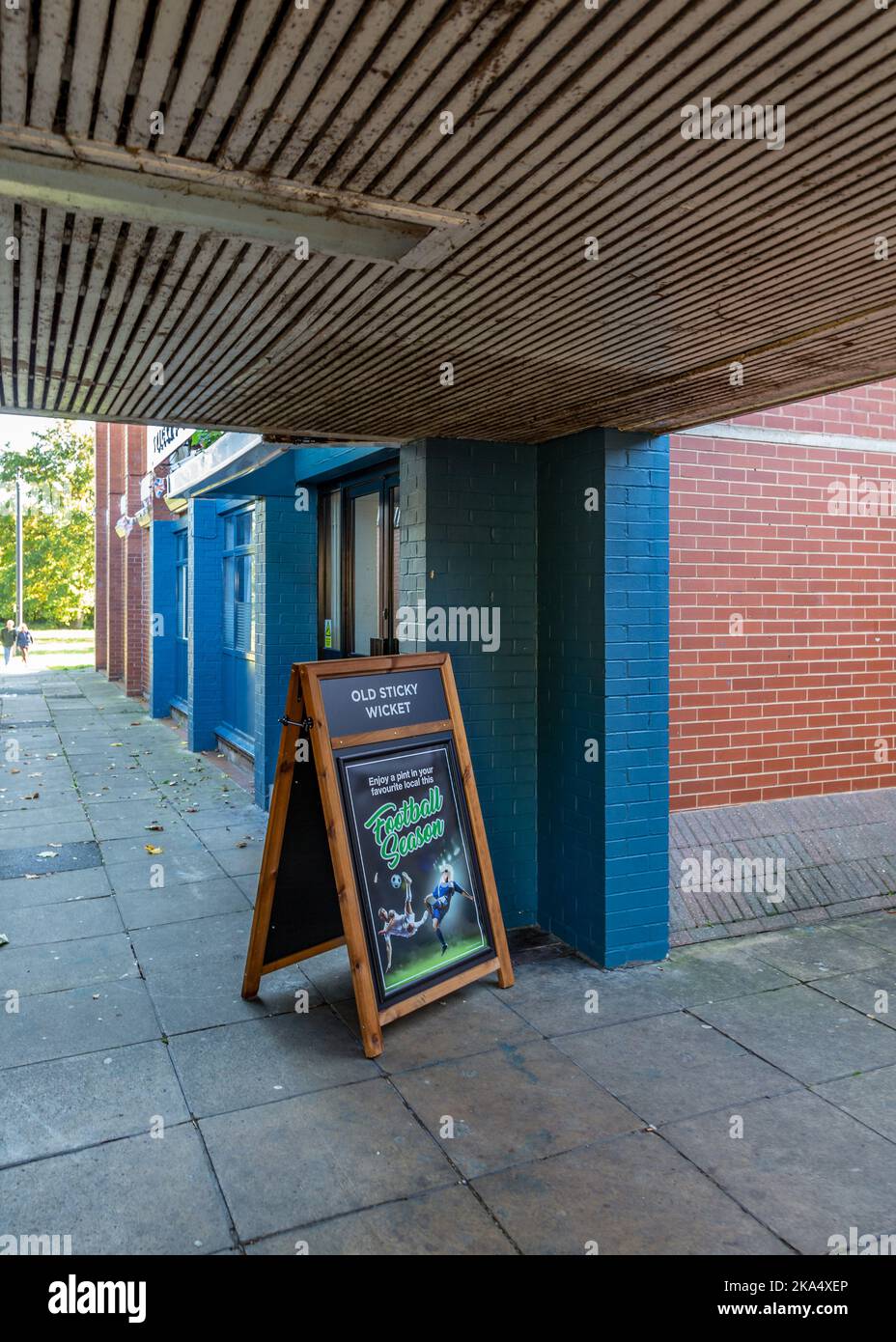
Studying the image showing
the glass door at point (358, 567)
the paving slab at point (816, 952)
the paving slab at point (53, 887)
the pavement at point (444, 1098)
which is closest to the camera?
Result: the pavement at point (444, 1098)

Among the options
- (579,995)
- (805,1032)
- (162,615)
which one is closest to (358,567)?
(579,995)

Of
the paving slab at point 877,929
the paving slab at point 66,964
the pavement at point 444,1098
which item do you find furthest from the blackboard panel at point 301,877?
the paving slab at point 877,929

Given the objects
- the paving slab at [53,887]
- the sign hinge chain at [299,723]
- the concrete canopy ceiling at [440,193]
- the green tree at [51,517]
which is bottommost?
the paving slab at [53,887]

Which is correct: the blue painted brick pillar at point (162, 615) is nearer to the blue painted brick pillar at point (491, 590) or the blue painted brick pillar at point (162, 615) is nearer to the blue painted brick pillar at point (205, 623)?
the blue painted brick pillar at point (205, 623)

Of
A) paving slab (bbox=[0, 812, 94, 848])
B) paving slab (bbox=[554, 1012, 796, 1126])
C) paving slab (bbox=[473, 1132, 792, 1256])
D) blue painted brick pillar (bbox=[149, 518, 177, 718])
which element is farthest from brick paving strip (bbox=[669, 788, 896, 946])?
blue painted brick pillar (bbox=[149, 518, 177, 718])

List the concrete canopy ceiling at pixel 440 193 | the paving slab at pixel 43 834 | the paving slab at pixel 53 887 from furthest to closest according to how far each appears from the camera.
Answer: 1. the paving slab at pixel 43 834
2. the paving slab at pixel 53 887
3. the concrete canopy ceiling at pixel 440 193

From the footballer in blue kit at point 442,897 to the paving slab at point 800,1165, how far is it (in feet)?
4.69

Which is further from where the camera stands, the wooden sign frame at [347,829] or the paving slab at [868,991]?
the paving slab at [868,991]

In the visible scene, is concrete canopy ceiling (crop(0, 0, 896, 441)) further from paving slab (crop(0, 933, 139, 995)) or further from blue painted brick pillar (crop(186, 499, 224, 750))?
blue painted brick pillar (crop(186, 499, 224, 750))

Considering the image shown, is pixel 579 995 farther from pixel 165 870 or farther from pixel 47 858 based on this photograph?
pixel 47 858

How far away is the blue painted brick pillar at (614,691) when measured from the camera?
5113 mm

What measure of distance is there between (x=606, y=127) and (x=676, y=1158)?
319 cm
